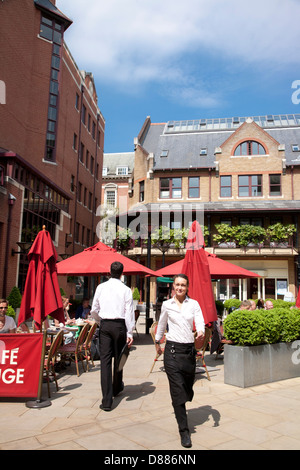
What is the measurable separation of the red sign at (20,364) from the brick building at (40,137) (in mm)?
10646

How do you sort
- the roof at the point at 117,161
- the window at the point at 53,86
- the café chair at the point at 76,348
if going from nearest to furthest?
the café chair at the point at 76,348
the window at the point at 53,86
the roof at the point at 117,161

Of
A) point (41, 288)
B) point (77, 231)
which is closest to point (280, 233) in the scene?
point (77, 231)

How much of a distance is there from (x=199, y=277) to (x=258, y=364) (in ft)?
6.33

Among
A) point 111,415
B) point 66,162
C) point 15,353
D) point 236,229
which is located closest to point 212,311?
point 111,415

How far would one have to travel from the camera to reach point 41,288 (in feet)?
19.3

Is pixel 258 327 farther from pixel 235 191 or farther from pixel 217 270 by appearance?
pixel 235 191

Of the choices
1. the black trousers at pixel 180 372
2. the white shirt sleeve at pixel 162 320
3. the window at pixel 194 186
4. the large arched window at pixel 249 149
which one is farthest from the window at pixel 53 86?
the black trousers at pixel 180 372

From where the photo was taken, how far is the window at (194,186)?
1202 inches

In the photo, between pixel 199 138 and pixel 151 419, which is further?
pixel 199 138

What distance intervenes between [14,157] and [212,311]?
12217 millimetres

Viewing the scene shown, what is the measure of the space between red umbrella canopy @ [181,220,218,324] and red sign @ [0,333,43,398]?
3.24m

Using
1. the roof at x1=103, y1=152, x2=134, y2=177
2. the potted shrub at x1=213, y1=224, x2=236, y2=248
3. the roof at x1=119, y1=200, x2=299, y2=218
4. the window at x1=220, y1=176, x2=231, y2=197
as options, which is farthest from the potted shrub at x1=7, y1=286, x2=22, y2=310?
the roof at x1=103, y1=152, x2=134, y2=177

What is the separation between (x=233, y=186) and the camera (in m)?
29.8

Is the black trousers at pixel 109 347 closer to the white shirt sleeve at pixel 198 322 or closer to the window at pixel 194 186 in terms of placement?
the white shirt sleeve at pixel 198 322
